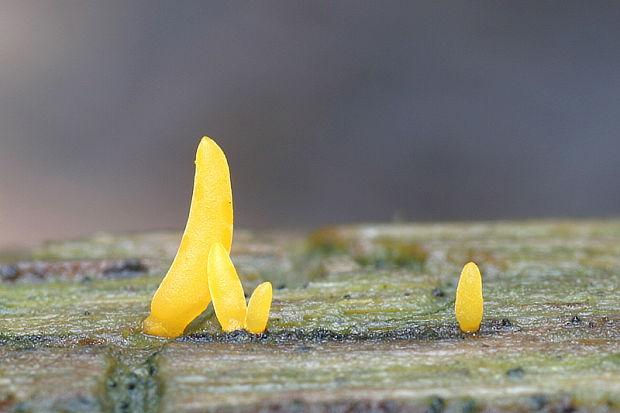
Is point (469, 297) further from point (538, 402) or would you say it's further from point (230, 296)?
point (230, 296)

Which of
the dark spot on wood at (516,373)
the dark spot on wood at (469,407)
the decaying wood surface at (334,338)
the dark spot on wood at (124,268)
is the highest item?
the dark spot on wood at (124,268)

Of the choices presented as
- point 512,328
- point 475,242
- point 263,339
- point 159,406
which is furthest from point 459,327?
point 475,242

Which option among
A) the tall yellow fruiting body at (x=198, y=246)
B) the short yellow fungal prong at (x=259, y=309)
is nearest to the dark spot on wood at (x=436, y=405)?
the short yellow fungal prong at (x=259, y=309)

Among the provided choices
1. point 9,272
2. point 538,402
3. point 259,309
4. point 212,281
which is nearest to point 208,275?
point 212,281

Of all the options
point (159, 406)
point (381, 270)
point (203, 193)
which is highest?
point (203, 193)

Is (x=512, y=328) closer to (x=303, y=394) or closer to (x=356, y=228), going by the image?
(x=303, y=394)

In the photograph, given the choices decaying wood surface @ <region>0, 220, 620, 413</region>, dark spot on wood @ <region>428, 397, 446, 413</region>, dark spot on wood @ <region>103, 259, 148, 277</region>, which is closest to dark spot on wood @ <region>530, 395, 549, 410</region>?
decaying wood surface @ <region>0, 220, 620, 413</region>

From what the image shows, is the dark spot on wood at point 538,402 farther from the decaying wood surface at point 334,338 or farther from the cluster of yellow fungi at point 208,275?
the cluster of yellow fungi at point 208,275
